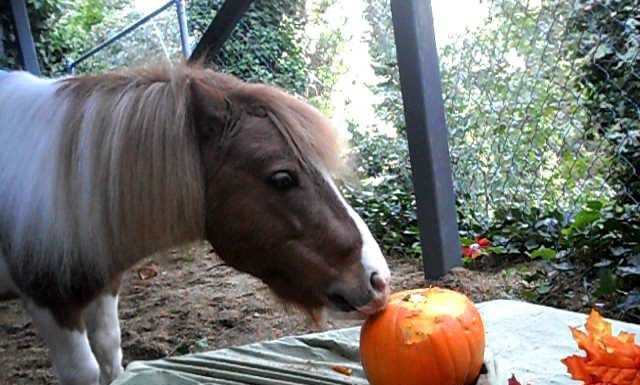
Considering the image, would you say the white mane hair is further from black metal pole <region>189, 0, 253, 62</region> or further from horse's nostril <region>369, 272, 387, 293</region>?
black metal pole <region>189, 0, 253, 62</region>

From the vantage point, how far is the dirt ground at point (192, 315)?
8.87 ft

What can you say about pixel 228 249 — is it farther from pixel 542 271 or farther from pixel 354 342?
pixel 542 271

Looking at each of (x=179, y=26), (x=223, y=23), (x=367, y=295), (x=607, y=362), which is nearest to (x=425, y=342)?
(x=367, y=295)

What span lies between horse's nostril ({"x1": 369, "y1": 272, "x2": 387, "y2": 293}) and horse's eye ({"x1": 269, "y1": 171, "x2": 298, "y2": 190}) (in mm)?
296

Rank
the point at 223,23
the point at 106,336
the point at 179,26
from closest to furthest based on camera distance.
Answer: the point at 106,336 < the point at 223,23 < the point at 179,26

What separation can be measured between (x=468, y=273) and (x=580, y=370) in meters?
1.67

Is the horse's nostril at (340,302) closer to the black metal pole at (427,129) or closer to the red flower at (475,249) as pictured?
the black metal pole at (427,129)

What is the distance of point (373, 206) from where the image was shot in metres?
4.06

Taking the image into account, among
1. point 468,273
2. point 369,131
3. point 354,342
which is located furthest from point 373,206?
point 354,342

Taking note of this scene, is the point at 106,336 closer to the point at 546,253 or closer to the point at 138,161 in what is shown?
the point at 138,161

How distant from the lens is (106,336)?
220 cm

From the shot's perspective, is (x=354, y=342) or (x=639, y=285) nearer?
(x=354, y=342)

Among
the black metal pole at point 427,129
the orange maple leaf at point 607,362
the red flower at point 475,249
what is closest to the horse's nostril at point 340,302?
the orange maple leaf at point 607,362

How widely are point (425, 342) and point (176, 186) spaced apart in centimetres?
68
